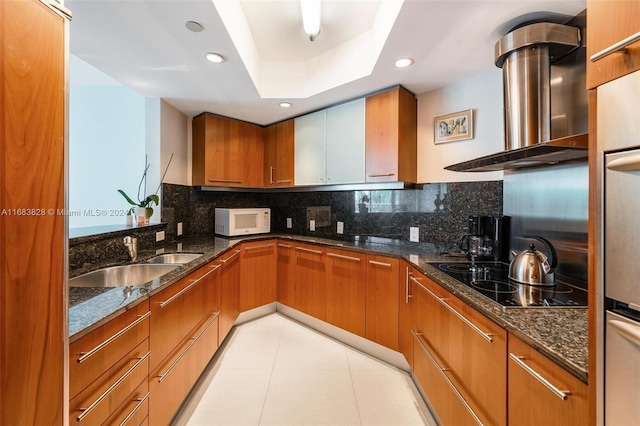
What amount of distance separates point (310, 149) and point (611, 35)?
2326 millimetres

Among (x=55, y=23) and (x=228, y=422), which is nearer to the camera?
(x=55, y=23)

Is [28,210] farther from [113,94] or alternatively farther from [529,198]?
[113,94]

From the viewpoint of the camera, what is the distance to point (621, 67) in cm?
56

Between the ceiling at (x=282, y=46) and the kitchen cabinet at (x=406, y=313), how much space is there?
4.77 ft

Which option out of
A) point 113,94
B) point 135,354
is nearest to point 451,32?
point 135,354

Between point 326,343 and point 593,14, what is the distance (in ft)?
8.14

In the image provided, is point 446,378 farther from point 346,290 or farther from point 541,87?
point 541,87

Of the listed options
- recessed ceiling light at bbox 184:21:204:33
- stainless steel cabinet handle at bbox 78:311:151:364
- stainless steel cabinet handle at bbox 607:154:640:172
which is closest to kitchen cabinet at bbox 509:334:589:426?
stainless steel cabinet handle at bbox 607:154:640:172

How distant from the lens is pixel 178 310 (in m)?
1.42

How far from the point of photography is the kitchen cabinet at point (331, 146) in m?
2.40

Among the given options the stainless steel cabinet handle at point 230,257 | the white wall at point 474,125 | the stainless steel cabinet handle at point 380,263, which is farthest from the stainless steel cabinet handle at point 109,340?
the white wall at point 474,125

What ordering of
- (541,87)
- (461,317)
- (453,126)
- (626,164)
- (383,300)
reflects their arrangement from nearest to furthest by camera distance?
(626,164) → (461,317) → (541,87) → (383,300) → (453,126)

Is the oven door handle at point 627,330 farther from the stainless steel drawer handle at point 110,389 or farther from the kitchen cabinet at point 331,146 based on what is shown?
the kitchen cabinet at point 331,146

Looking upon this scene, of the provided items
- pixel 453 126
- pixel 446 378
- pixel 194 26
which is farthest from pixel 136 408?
pixel 453 126
